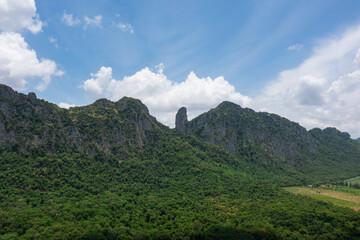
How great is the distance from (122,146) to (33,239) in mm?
81812

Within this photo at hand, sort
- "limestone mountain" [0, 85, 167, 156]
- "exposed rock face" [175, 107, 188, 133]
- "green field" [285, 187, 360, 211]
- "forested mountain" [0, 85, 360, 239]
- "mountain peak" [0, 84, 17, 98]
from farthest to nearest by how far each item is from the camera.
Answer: "exposed rock face" [175, 107, 188, 133] < "mountain peak" [0, 84, 17, 98] < "limestone mountain" [0, 85, 167, 156] < "green field" [285, 187, 360, 211] < "forested mountain" [0, 85, 360, 239]

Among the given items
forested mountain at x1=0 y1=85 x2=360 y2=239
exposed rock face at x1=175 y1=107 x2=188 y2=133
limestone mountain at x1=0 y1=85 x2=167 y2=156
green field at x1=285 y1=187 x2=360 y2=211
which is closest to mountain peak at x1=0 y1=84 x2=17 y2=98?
limestone mountain at x1=0 y1=85 x2=167 y2=156

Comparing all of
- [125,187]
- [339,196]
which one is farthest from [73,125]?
[339,196]

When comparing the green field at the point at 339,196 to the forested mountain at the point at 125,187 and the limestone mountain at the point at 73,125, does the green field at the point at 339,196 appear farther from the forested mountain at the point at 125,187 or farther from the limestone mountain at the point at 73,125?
the limestone mountain at the point at 73,125

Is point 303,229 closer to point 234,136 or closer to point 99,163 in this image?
point 99,163

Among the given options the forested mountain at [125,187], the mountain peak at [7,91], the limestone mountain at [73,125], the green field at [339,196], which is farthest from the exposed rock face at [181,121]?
the mountain peak at [7,91]

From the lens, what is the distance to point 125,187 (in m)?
96.8

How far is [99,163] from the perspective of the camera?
369ft

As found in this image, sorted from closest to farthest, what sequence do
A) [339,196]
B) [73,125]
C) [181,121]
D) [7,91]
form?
1. [7,91]
2. [339,196]
3. [73,125]
4. [181,121]

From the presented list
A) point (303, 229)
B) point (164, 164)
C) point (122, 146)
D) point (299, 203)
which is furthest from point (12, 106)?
point (299, 203)

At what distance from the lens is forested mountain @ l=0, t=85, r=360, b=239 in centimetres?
5766

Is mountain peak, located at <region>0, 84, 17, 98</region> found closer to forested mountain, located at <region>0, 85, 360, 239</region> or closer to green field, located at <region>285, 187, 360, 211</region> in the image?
forested mountain, located at <region>0, 85, 360, 239</region>

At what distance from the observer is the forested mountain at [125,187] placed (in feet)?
189

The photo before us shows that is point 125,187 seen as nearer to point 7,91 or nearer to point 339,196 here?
point 7,91
